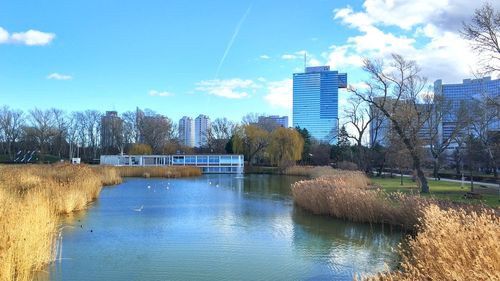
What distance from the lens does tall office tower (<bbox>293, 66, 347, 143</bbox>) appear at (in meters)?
78.6

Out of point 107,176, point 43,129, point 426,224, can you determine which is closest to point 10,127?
point 43,129

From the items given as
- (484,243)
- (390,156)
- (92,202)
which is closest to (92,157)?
(390,156)

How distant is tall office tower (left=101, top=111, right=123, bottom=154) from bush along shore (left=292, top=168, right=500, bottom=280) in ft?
188

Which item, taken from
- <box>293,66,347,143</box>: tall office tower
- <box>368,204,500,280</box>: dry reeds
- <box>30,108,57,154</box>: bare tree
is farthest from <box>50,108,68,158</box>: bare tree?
<box>368,204,500,280</box>: dry reeds

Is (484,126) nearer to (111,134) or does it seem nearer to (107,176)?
(107,176)

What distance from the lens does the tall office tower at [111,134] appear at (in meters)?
74.8

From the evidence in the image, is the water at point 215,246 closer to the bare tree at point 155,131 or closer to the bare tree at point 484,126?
the bare tree at point 484,126

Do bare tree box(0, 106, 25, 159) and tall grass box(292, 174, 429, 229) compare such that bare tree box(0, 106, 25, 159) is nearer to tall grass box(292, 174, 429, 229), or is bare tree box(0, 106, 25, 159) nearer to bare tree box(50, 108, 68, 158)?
bare tree box(50, 108, 68, 158)

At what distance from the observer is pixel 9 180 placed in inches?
640

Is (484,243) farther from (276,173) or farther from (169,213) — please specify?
(276,173)

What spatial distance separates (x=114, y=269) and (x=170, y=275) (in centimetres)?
124

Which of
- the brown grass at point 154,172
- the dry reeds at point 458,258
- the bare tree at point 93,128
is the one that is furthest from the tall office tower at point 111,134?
the dry reeds at point 458,258

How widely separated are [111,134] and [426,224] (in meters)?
72.0

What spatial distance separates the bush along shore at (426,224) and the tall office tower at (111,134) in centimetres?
5722
